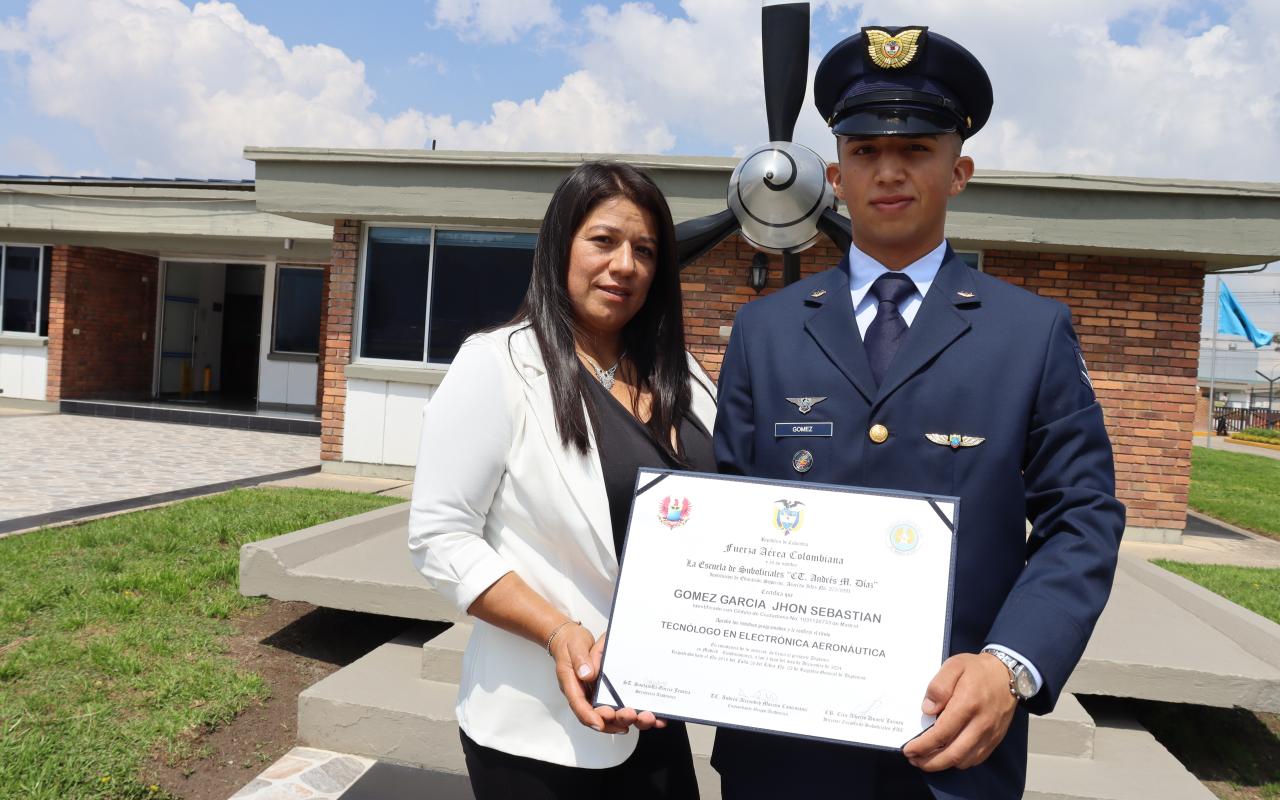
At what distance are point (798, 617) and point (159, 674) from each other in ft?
12.2

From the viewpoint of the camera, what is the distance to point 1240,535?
32.0 feet

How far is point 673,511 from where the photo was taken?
1.47 m

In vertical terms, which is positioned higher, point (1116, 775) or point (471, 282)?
point (471, 282)

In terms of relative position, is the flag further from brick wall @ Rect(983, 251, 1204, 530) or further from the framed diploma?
the framed diploma

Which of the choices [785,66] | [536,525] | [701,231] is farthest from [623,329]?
[785,66]

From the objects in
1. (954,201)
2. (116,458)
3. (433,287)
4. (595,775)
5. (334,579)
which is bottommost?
(116,458)

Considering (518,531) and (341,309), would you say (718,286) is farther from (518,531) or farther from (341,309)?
(518,531)

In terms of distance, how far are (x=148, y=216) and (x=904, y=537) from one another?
15608 millimetres

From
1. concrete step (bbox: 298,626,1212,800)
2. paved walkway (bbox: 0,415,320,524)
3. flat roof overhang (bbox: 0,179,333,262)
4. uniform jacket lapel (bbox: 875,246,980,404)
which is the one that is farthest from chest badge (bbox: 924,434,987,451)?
flat roof overhang (bbox: 0,179,333,262)

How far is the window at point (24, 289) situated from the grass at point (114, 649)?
10902mm

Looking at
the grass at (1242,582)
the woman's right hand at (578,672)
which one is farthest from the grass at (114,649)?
the grass at (1242,582)

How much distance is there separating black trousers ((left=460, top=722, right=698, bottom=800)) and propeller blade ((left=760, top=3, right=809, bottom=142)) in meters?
3.64

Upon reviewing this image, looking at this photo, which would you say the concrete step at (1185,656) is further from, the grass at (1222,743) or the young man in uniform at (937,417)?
the young man in uniform at (937,417)

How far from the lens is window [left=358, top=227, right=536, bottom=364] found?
391 inches
